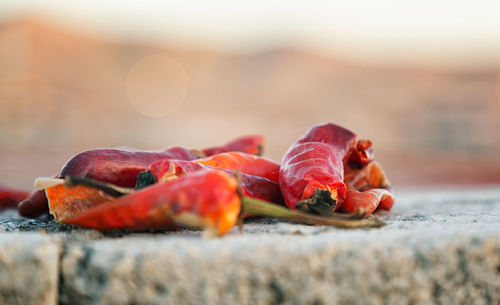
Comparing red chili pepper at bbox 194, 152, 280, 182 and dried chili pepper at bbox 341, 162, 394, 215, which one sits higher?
red chili pepper at bbox 194, 152, 280, 182

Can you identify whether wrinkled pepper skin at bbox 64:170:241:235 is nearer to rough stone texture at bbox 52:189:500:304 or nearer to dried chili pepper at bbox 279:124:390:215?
rough stone texture at bbox 52:189:500:304

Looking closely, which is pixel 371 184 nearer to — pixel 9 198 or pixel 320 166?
pixel 320 166

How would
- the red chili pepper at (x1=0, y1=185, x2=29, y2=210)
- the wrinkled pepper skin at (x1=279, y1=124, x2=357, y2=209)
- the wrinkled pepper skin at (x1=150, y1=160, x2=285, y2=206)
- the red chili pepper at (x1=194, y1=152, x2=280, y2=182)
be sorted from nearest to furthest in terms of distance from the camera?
the wrinkled pepper skin at (x1=150, y1=160, x2=285, y2=206)
the wrinkled pepper skin at (x1=279, y1=124, x2=357, y2=209)
the red chili pepper at (x1=194, y1=152, x2=280, y2=182)
the red chili pepper at (x1=0, y1=185, x2=29, y2=210)

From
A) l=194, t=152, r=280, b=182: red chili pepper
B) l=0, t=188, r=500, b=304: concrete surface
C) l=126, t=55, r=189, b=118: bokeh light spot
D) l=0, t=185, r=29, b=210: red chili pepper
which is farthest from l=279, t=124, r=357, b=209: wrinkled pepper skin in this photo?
l=126, t=55, r=189, b=118: bokeh light spot

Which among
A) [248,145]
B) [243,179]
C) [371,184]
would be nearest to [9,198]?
[248,145]

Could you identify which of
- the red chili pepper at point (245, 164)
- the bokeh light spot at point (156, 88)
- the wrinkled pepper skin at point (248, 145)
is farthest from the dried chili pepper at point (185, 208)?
the bokeh light spot at point (156, 88)
